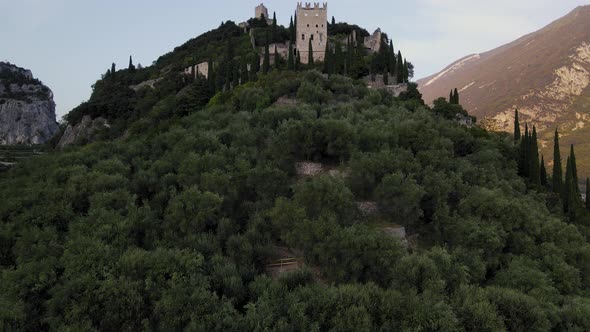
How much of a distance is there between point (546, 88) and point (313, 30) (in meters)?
73.6

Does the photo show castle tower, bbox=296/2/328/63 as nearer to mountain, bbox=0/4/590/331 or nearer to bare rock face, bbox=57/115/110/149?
mountain, bbox=0/4/590/331

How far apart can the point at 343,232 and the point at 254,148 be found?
1063 centimetres

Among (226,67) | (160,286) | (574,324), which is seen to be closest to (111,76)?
(226,67)

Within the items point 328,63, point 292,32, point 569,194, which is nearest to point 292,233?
point 569,194

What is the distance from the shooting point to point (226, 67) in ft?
157

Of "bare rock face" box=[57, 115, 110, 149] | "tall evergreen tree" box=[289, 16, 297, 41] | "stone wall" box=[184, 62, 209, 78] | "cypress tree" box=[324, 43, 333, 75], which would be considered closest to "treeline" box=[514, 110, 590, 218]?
"cypress tree" box=[324, 43, 333, 75]

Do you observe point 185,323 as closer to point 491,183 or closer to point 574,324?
point 574,324

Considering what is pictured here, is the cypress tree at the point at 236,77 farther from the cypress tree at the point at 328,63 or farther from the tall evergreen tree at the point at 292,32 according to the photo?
the tall evergreen tree at the point at 292,32

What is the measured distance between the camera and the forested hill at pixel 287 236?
53.9ft

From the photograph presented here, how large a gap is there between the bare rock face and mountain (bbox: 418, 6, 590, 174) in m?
65.9

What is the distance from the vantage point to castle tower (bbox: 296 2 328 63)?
53250mm

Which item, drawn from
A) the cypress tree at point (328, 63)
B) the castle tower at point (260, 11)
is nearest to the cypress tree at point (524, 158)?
the cypress tree at point (328, 63)

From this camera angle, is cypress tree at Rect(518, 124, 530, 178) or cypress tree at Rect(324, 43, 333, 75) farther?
cypress tree at Rect(324, 43, 333, 75)

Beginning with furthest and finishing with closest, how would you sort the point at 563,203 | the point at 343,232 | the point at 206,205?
the point at 563,203 → the point at 206,205 → the point at 343,232
